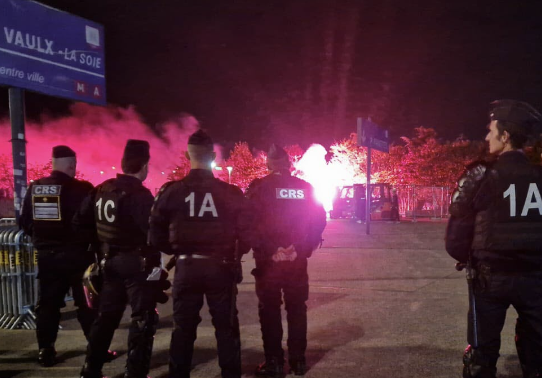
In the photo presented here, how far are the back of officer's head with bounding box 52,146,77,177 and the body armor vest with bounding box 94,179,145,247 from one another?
0.99m

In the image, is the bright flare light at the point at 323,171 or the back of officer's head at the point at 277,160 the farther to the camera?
the bright flare light at the point at 323,171

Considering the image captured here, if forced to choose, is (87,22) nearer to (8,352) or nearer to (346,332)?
(8,352)

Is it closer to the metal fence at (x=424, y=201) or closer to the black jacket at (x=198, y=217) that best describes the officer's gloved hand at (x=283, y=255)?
the black jacket at (x=198, y=217)

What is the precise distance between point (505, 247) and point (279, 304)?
1.95 m

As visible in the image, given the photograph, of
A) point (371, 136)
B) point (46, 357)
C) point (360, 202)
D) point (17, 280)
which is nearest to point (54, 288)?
point (46, 357)

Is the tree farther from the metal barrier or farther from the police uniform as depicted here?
the police uniform

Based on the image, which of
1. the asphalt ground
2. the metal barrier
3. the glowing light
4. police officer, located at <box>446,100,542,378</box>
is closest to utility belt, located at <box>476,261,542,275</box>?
police officer, located at <box>446,100,542,378</box>

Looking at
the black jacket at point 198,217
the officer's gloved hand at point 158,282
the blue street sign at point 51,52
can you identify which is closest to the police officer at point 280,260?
the black jacket at point 198,217

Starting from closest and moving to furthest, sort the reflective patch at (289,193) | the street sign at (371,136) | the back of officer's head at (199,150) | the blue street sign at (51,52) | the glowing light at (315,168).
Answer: the back of officer's head at (199,150) < the reflective patch at (289,193) < the blue street sign at (51,52) < the street sign at (371,136) < the glowing light at (315,168)

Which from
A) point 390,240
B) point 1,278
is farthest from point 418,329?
point 390,240

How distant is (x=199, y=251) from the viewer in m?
3.43

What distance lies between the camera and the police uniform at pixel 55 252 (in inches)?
172

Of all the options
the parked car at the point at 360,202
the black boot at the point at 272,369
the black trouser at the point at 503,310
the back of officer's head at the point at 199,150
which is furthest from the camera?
the parked car at the point at 360,202

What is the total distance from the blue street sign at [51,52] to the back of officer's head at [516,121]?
18.5ft
